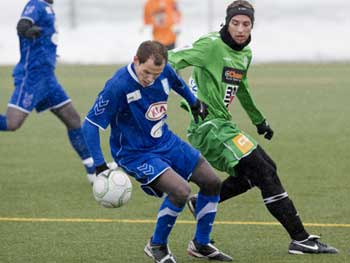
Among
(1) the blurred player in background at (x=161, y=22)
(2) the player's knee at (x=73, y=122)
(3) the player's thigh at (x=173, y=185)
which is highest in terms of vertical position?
(3) the player's thigh at (x=173, y=185)

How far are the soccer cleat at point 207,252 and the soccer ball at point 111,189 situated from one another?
0.73 m

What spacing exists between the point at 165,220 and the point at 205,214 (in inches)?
15.5

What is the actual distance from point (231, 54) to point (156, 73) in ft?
3.65

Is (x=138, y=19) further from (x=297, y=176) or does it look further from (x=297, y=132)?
(x=297, y=176)

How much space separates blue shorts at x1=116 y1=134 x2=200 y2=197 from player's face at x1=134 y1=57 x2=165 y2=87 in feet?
1.58

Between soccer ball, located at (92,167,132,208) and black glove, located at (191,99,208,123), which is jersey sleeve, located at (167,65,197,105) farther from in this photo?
soccer ball, located at (92,167,132,208)

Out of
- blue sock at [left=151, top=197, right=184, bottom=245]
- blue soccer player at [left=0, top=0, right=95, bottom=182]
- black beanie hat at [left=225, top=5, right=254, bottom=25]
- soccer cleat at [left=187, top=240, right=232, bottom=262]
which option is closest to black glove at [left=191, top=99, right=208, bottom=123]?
blue sock at [left=151, top=197, right=184, bottom=245]

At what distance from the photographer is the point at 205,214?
793cm

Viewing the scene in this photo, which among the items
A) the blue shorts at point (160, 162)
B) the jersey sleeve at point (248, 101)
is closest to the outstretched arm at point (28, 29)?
the jersey sleeve at point (248, 101)

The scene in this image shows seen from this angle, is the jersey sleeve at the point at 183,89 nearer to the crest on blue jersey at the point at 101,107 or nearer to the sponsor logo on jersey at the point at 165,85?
the sponsor logo on jersey at the point at 165,85

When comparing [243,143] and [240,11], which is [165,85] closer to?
[243,143]

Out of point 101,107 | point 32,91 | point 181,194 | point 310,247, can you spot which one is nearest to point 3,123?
point 32,91

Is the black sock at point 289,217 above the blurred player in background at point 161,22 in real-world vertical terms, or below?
above

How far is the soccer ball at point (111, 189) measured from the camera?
7469 mm
